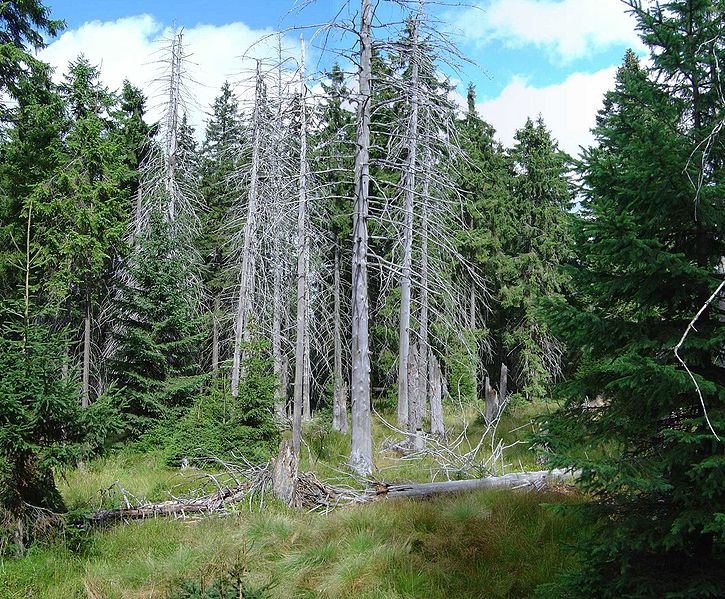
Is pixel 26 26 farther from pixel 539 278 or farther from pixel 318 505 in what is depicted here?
pixel 539 278

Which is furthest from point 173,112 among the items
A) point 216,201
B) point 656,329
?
point 656,329

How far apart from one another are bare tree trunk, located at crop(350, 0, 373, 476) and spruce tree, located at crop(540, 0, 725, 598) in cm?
547

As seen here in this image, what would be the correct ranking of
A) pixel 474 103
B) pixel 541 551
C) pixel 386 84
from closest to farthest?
pixel 541 551, pixel 386 84, pixel 474 103

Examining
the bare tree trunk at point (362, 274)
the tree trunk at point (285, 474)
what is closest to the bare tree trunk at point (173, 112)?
the bare tree trunk at point (362, 274)

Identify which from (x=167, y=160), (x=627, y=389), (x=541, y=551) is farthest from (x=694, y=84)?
(x=167, y=160)

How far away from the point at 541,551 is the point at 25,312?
6432 mm

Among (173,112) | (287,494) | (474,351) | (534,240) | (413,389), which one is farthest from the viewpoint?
(534,240)

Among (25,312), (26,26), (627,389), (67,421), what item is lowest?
(67,421)

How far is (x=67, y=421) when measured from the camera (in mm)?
6035

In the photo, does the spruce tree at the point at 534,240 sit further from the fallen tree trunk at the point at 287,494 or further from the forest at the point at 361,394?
the fallen tree trunk at the point at 287,494

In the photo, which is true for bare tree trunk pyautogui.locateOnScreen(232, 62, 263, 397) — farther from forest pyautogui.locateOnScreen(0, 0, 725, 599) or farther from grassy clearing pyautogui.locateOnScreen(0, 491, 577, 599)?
grassy clearing pyautogui.locateOnScreen(0, 491, 577, 599)

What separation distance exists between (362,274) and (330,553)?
518cm

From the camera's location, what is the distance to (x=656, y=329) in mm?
4047

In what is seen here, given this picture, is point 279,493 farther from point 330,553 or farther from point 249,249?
point 249,249
